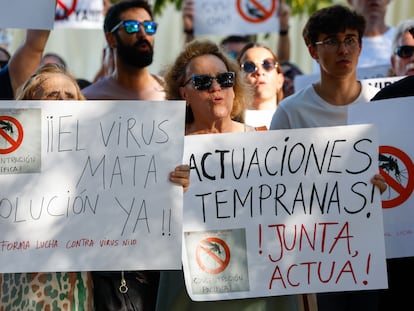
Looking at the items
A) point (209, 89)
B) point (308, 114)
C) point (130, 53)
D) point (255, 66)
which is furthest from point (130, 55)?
point (209, 89)

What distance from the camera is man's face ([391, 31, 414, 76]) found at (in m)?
6.07

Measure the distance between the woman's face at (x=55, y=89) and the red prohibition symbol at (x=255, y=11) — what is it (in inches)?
147

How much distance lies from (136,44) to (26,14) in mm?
1402

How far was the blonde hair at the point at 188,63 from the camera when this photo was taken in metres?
4.81

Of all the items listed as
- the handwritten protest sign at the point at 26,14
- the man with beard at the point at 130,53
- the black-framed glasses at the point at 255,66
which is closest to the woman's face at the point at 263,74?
the black-framed glasses at the point at 255,66

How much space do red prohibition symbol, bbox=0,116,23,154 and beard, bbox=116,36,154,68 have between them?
202 centimetres

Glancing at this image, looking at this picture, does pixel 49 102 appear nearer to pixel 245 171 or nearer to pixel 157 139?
pixel 157 139

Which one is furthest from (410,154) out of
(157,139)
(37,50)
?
(37,50)

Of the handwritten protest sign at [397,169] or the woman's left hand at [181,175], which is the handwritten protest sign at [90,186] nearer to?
the woman's left hand at [181,175]

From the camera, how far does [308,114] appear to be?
17.1ft

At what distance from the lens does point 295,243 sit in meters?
4.21

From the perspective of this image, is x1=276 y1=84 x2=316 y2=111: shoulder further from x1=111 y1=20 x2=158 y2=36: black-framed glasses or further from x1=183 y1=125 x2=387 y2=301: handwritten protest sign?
x1=111 y1=20 x2=158 y2=36: black-framed glasses

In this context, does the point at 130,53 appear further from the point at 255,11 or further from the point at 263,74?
the point at 255,11

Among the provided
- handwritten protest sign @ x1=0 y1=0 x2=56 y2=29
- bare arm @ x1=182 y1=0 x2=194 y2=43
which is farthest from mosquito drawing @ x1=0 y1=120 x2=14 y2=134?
bare arm @ x1=182 y1=0 x2=194 y2=43
